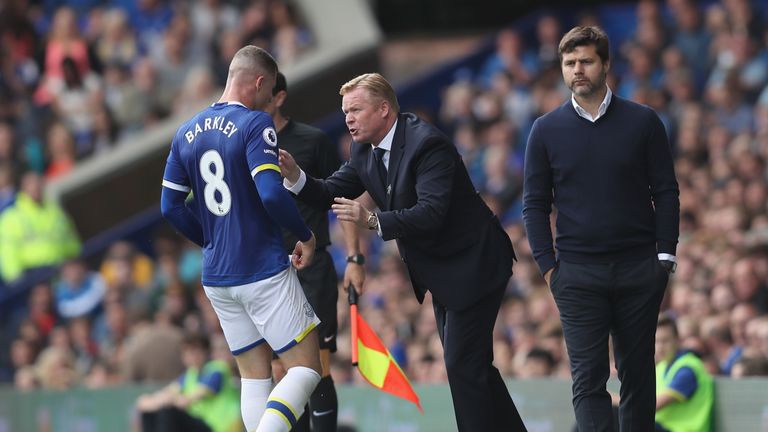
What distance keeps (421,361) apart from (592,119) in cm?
556

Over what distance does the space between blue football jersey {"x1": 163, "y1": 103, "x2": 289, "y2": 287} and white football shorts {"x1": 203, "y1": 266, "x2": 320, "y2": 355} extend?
0.05m

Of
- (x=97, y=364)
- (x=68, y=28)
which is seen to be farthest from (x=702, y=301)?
(x=68, y=28)

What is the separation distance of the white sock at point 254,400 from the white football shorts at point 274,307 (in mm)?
257

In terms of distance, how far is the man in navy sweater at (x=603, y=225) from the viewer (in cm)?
758

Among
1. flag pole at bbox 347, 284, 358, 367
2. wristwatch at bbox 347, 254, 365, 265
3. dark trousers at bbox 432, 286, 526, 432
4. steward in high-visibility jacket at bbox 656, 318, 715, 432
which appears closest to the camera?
dark trousers at bbox 432, 286, 526, 432

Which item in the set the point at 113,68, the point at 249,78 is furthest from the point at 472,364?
the point at 113,68

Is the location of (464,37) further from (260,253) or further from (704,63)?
(260,253)

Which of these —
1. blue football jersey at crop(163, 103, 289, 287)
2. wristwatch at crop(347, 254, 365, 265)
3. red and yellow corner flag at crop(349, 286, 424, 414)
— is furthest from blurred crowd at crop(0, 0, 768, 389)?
blue football jersey at crop(163, 103, 289, 287)

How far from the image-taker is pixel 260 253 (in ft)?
25.2

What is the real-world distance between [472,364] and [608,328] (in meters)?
0.76

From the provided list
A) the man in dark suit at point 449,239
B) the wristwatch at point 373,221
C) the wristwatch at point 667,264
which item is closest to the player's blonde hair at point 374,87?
the man in dark suit at point 449,239

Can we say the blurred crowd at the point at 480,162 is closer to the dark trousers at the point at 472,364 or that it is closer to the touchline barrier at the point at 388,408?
the touchline barrier at the point at 388,408

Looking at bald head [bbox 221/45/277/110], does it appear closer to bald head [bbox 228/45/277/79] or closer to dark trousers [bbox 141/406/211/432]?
bald head [bbox 228/45/277/79]

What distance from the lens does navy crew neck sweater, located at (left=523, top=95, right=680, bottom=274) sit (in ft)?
24.8
